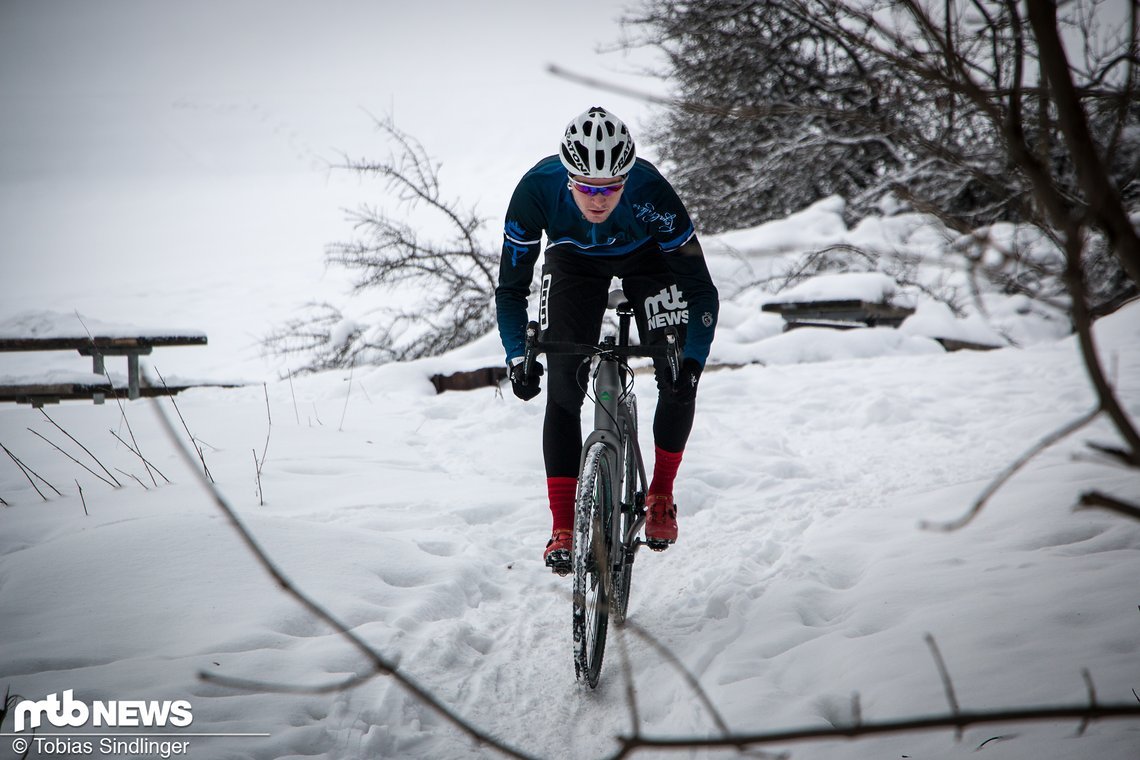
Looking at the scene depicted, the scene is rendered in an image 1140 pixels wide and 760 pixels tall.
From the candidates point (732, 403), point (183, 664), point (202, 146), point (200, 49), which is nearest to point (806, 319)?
point (732, 403)

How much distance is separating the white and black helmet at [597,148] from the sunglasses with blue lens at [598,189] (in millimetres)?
46

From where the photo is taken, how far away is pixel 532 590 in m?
3.28

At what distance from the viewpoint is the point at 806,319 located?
11.2 metres

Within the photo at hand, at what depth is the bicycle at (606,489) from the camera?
2404 mm

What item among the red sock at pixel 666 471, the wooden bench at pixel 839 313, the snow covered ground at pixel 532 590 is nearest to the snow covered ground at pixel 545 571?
the snow covered ground at pixel 532 590

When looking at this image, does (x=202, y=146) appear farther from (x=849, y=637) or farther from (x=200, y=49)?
(x=200, y=49)

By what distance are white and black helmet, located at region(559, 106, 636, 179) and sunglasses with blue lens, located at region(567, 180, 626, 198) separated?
0.05 m

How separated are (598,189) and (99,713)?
2.33 m

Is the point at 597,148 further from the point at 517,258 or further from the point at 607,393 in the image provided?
the point at 607,393

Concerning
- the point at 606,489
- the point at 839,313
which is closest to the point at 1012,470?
the point at 606,489

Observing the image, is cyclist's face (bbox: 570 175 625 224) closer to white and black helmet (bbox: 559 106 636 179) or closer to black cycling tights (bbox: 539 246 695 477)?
white and black helmet (bbox: 559 106 636 179)

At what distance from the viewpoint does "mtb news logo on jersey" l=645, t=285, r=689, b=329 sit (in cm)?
296

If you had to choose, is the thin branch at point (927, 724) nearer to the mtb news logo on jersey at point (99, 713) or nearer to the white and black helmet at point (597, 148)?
the mtb news logo on jersey at point (99, 713)

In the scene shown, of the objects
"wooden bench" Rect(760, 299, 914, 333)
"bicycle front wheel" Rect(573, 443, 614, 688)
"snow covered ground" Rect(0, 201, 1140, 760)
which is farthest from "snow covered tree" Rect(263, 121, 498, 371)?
"bicycle front wheel" Rect(573, 443, 614, 688)
